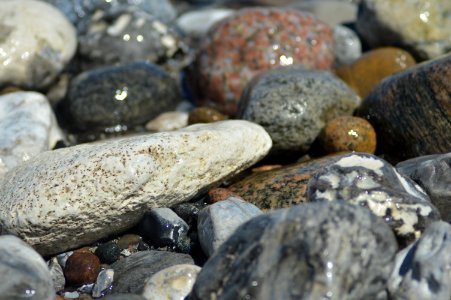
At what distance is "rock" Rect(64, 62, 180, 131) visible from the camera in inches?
327

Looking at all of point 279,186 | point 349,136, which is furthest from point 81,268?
point 349,136

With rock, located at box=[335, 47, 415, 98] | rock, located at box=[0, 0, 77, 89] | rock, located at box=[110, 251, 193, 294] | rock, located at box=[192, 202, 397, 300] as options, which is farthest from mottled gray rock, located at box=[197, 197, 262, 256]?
rock, located at box=[0, 0, 77, 89]

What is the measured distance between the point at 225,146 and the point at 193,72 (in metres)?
3.54

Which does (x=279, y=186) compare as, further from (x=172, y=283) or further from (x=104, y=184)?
(x=172, y=283)

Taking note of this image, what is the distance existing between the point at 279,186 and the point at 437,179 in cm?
126

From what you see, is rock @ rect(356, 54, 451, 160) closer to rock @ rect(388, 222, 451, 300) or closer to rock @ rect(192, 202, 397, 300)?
rock @ rect(388, 222, 451, 300)

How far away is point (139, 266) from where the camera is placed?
5090 millimetres

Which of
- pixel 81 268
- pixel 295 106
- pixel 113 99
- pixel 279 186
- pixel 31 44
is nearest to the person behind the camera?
pixel 81 268

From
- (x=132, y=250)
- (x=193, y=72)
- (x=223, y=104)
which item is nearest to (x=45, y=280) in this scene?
(x=132, y=250)

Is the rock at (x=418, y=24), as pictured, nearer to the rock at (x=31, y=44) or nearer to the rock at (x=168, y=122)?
the rock at (x=168, y=122)

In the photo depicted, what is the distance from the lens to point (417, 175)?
17.0 ft

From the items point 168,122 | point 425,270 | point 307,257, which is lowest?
point 168,122

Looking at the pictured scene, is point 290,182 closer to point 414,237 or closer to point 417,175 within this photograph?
point 417,175

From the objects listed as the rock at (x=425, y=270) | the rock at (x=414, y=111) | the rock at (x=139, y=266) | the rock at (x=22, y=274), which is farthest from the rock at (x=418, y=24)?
the rock at (x=22, y=274)
